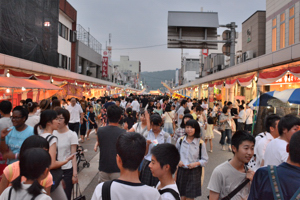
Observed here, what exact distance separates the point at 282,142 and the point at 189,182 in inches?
56.8

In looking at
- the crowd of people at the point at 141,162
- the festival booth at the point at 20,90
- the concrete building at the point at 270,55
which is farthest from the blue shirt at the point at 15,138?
the concrete building at the point at 270,55

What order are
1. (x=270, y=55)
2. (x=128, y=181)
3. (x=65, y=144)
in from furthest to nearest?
1. (x=270, y=55)
2. (x=65, y=144)
3. (x=128, y=181)

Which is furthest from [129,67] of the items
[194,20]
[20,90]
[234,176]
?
[234,176]

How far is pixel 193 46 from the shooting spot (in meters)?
16.8

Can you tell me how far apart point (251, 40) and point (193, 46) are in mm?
8478

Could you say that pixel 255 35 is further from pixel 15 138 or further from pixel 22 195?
pixel 22 195

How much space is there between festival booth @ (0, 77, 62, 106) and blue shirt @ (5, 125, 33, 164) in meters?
6.45

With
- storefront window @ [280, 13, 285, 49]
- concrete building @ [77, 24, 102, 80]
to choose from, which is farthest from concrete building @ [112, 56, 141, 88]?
storefront window @ [280, 13, 285, 49]

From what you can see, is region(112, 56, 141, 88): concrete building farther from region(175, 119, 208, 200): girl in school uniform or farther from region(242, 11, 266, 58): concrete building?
region(175, 119, 208, 200): girl in school uniform

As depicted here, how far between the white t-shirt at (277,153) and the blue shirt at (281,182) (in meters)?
1.24

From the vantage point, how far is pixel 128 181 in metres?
1.79

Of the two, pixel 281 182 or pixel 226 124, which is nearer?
pixel 281 182

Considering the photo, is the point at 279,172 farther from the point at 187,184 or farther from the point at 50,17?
the point at 50,17

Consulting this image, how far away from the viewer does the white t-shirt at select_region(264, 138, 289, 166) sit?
2969 millimetres
